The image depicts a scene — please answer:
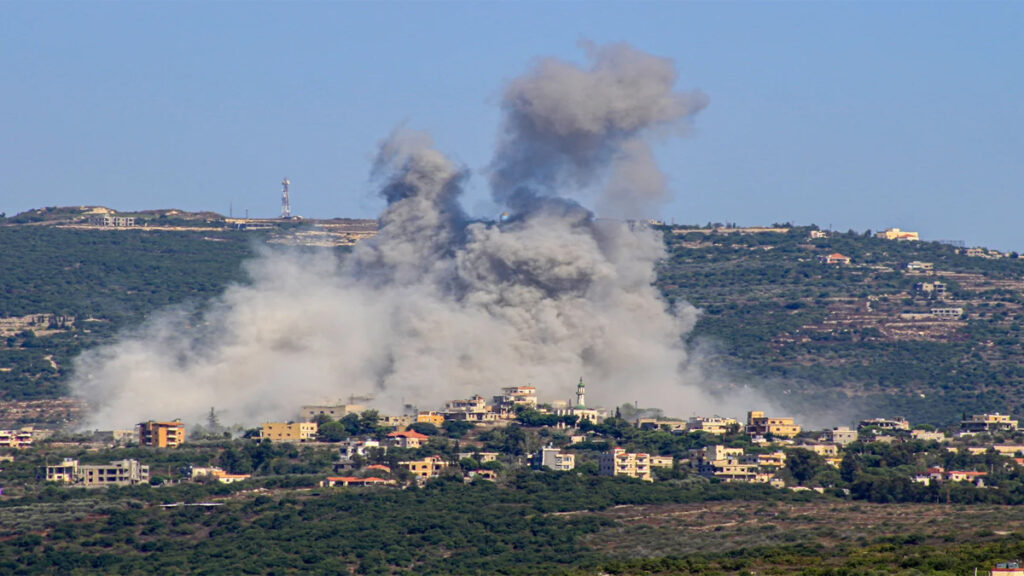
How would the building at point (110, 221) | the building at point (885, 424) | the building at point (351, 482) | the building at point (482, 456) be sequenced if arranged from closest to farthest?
the building at point (351, 482), the building at point (482, 456), the building at point (885, 424), the building at point (110, 221)

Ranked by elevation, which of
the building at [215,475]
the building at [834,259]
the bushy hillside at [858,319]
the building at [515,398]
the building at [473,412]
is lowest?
the building at [215,475]

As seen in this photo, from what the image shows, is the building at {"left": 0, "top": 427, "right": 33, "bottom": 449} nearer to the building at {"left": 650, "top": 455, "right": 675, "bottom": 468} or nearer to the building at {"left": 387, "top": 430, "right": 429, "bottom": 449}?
the building at {"left": 387, "top": 430, "right": 429, "bottom": 449}

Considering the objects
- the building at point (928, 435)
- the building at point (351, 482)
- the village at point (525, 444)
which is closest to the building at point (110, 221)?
the village at point (525, 444)

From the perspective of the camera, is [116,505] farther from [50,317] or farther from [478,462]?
[50,317]

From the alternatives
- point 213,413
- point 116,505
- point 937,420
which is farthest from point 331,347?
point 937,420

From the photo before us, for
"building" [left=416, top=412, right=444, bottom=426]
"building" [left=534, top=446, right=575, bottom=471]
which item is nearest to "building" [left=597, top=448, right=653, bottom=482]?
"building" [left=534, top=446, right=575, bottom=471]

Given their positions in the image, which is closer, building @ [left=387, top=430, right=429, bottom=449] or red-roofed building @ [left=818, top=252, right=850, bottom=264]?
building @ [left=387, top=430, right=429, bottom=449]

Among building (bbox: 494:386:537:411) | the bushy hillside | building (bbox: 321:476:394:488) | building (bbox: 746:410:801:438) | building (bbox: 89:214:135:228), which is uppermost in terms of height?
building (bbox: 89:214:135:228)

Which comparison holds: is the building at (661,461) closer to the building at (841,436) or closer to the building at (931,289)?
the building at (841,436)
